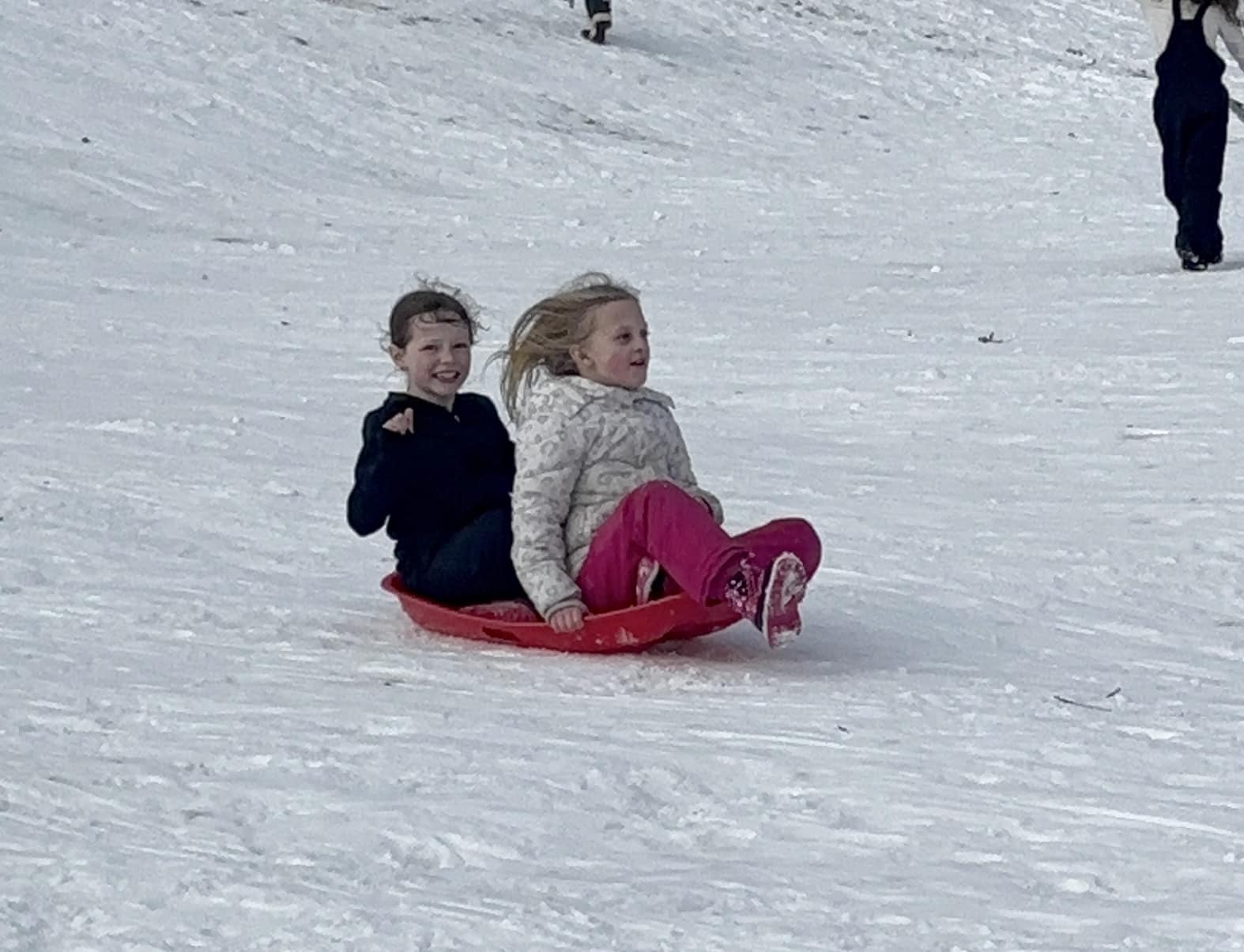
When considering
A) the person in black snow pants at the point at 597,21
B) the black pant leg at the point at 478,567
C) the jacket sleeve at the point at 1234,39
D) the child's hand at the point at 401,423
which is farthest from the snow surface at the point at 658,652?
the person in black snow pants at the point at 597,21

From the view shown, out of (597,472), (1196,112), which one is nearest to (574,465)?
(597,472)

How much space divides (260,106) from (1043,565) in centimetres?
1274

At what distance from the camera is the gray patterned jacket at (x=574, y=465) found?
478cm

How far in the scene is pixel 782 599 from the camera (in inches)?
171

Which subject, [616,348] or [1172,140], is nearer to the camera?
[616,348]

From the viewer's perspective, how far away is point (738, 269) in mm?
12180

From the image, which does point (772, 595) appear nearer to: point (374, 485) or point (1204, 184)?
point (374, 485)

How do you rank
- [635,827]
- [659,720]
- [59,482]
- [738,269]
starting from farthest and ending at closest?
[738,269] < [59,482] < [659,720] < [635,827]

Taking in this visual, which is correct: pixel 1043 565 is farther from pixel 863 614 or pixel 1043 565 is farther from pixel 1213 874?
pixel 1213 874

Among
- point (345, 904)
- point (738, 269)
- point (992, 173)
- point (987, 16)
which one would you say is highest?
point (987, 16)

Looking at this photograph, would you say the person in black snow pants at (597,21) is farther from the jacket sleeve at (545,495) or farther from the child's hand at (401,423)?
the jacket sleeve at (545,495)

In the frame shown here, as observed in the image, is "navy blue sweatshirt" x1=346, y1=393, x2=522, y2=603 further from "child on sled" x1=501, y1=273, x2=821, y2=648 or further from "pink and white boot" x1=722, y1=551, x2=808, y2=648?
"pink and white boot" x1=722, y1=551, x2=808, y2=648

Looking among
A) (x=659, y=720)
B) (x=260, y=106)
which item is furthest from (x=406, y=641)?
(x=260, y=106)

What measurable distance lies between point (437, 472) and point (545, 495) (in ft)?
1.20
